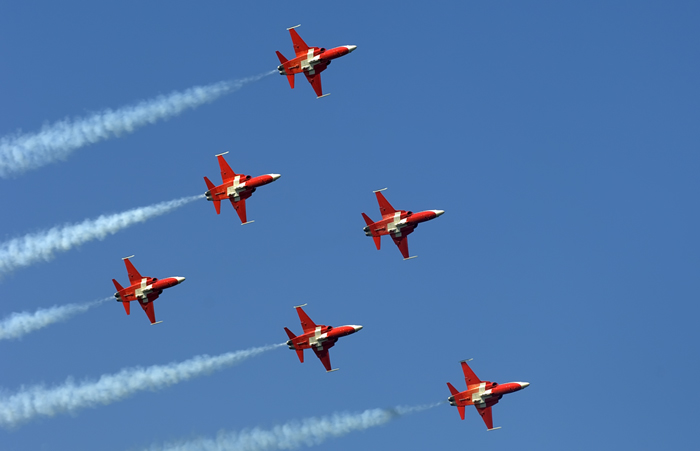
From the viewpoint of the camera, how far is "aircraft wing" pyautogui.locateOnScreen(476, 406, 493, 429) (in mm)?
89438

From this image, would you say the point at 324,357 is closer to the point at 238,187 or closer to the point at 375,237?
the point at 375,237

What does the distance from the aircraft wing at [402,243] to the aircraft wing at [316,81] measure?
14920 mm

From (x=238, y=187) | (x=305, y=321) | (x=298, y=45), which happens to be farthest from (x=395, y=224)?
(x=298, y=45)

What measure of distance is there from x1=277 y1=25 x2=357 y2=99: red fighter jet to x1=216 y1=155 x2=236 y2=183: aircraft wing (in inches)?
365

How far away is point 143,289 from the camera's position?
8631 centimetres

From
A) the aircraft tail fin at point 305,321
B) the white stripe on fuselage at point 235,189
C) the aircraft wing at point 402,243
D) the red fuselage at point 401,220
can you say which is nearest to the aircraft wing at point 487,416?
the aircraft wing at point 402,243

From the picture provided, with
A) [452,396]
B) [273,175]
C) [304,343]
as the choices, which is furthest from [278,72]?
[452,396]

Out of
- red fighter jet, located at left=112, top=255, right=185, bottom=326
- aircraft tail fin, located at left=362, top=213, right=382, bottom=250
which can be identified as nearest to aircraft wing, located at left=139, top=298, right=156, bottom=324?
red fighter jet, located at left=112, top=255, right=185, bottom=326

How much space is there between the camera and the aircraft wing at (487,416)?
293 feet

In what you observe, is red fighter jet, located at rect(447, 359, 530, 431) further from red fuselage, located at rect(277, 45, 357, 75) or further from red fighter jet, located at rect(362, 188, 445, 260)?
red fuselage, located at rect(277, 45, 357, 75)

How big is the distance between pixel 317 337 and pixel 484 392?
16055 mm

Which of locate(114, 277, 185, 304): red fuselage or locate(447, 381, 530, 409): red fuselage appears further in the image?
locate(447, 381, 530, 409): red fuselage

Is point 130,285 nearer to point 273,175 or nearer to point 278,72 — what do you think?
point 273,175

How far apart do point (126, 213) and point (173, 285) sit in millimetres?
8232
